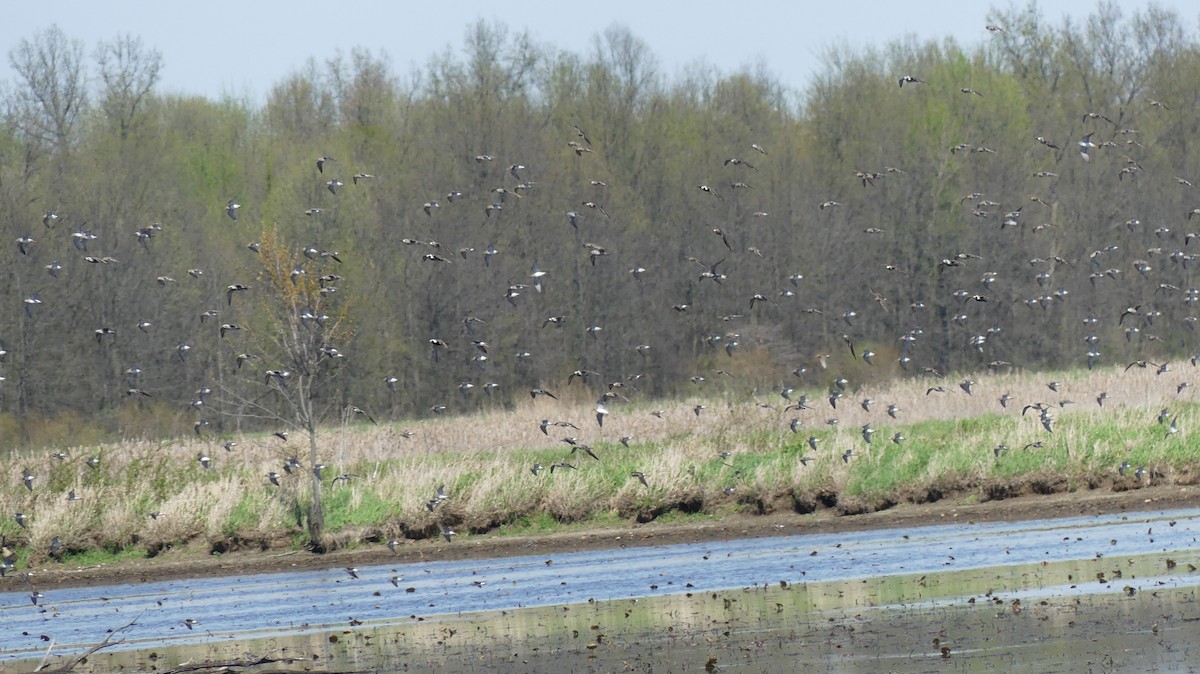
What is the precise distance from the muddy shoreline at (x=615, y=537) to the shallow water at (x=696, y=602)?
92 centimetres

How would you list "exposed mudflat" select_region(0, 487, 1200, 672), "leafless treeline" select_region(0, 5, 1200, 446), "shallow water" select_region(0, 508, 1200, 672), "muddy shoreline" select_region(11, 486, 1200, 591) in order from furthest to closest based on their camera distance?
1. "leafless treeline" select_region(0, 5, 1200, 446)
2. "muddy shoreline" select_region(11, 486, 1200, 591)
3. "shallow water" select_region(0, 508, 1200, 672)
4. "exposed mudflat" select_region(0, 487, 1200, 672)

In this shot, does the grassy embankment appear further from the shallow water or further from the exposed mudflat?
the shallow water

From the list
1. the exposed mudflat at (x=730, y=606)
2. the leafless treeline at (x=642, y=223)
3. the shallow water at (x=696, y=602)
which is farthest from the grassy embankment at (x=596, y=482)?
the leafless treeline at (x=642, y=223)

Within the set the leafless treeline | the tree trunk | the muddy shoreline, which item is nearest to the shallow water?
the muddy shoreline

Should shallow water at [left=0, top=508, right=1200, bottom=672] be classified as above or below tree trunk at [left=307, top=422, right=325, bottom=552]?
below

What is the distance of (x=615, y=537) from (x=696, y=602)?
32.4 ft

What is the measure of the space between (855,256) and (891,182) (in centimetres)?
332

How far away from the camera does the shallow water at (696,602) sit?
16984 mm

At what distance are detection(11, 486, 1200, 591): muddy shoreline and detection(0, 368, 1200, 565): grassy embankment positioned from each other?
31cm

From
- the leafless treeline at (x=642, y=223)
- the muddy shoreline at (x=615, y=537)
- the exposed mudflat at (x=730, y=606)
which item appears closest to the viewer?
the exposed mudflat at (x=730, y=606)

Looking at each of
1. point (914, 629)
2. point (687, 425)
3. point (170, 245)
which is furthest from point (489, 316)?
point (914, 629)

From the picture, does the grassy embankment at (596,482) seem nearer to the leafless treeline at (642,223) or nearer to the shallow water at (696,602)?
the shallow water at (696,602)

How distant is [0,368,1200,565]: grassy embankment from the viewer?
31.2 meters

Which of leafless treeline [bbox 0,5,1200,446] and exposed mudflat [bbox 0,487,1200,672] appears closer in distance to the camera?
exposed mudflat [bbox 0,487,1200,672]
